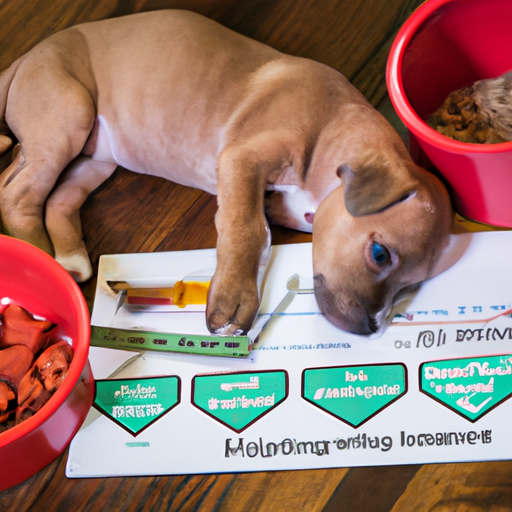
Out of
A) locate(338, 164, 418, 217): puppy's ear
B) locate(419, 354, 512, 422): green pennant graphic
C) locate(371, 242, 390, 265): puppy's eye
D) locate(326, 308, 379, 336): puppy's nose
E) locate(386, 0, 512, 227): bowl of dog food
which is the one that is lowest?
locate(419, 354, 512, 422): green pennant graphic

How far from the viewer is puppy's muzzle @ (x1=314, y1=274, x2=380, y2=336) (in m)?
1.01

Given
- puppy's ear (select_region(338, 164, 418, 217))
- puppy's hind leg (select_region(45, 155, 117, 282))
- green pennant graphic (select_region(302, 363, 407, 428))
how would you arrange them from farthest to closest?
1. puppy's hind leg (select_region(45, 155, 117, 282))
2. green pennant graphic (select_region(302, 363, 407, 428))
3. puppy's ear (select_region(338, 164, 418, 217))

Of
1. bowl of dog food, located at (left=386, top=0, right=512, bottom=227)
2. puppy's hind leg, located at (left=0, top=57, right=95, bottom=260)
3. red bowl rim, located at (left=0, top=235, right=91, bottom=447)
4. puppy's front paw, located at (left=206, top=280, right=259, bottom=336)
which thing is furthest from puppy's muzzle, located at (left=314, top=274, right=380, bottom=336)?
puppy's hind leg, located at (left=0, top=57, right=95, bottom=260)

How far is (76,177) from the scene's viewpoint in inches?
49.2

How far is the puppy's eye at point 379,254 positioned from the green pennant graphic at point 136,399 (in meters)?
0.44

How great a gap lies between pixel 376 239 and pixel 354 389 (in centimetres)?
30

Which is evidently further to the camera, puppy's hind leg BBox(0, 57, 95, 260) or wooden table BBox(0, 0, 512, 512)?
puppy's hind leg BBox(0, 57, 95, 260)

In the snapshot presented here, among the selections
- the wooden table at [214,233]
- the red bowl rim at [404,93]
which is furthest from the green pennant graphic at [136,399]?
the red bowl rim at [404,93]

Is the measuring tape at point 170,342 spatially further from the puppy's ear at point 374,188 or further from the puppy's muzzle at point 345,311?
the puppy's ear at point 374,188

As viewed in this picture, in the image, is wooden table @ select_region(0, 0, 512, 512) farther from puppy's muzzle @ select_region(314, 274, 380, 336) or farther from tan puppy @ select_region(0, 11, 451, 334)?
puppy's muzzle @ select_region(314, 274, 380, 336)

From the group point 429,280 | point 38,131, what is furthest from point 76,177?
point 429,280

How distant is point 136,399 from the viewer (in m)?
1.09

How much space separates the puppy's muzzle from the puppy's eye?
0.26 feet

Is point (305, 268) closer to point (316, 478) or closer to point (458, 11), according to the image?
point (316, 478)
